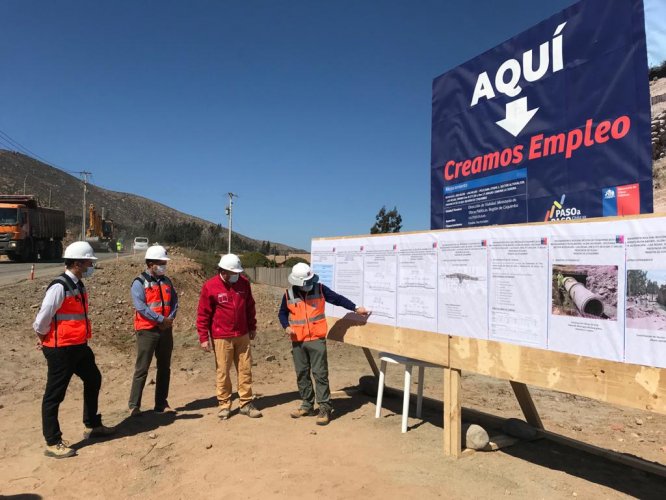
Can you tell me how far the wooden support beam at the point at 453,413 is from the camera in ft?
15.0

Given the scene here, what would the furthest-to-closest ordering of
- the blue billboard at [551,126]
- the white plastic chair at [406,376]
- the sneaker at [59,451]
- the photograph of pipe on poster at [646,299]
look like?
the white plastic chair at [406,376] → the sneaker at [59,451] → the blue billboard at [551,126] → the photograph of pipe on poster at [646,299]

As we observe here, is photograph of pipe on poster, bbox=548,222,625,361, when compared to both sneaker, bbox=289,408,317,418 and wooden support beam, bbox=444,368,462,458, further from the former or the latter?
sneaker, bbox=289,408,317,418

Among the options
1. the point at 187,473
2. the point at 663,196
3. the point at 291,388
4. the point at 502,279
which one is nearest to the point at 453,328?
the point at 502,279

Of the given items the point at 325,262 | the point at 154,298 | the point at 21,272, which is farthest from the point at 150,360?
the point at 21,272

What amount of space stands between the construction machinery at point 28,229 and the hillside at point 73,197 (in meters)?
36.7

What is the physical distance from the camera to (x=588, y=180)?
4020mm

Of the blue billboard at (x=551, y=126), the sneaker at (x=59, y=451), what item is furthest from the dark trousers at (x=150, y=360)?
the blue billboard at (x=551, y=126)

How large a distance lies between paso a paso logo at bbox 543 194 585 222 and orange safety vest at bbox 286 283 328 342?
284 centimetres

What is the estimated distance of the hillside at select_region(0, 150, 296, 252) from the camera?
8690 centimetres

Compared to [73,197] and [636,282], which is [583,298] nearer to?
[636,282]

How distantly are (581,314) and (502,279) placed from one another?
721mm

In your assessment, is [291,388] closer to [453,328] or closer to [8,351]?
[453,328]

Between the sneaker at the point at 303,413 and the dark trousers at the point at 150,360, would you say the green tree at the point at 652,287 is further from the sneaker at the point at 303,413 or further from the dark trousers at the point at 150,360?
the dark trousers at the point at 150,360

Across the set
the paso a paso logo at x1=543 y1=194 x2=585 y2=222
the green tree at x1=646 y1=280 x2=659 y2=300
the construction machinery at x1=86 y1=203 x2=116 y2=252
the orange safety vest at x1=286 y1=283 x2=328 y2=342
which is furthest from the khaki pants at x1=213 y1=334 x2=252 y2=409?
the construction machinery at x1=86 y1=203 x2=116 y2=252
